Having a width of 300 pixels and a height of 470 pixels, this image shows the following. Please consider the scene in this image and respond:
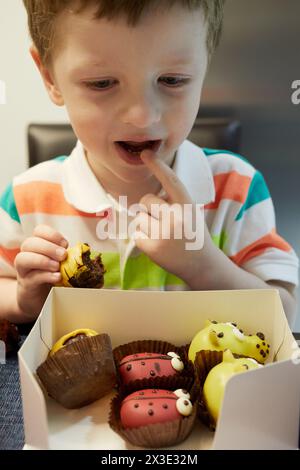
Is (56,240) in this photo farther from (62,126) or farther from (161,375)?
(62,126)

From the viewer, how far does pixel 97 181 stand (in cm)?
78

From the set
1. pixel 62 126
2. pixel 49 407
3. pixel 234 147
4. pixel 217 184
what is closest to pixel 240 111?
pixel 234 147

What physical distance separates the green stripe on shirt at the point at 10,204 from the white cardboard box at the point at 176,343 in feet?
1.11

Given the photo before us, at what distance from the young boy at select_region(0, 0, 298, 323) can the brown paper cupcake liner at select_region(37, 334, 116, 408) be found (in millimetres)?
114

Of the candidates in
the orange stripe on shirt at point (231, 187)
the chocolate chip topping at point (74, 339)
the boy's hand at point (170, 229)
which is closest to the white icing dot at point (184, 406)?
the chocolate chip topping at point (74, 339)

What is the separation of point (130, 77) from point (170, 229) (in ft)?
0.55

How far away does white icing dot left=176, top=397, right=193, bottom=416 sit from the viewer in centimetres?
43

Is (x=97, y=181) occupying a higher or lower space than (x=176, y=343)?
higher

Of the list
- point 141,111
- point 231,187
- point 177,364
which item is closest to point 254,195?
point 231,187

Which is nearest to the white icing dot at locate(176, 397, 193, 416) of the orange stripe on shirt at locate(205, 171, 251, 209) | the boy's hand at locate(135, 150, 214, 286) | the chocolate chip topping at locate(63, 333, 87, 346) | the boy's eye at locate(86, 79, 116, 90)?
the chocolate chip topping at locate(63, 333, 87, 346)

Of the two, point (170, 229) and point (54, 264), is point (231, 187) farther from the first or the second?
point (54, 264)

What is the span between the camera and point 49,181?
83 centimetres

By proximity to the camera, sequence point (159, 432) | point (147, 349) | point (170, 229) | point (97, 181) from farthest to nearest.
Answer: point (97, 181), point (170, 229), point (147, 349), point (159, 432)
